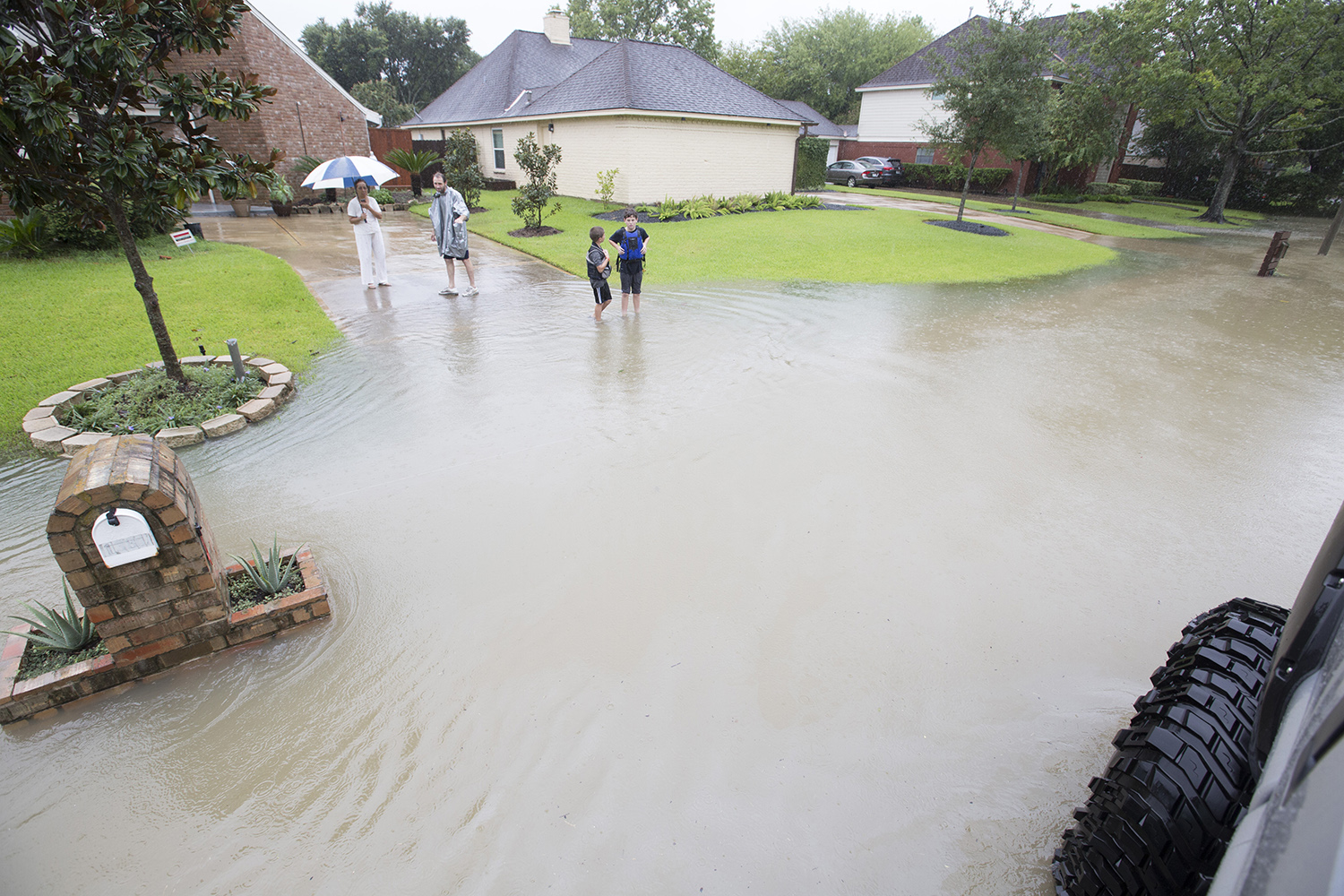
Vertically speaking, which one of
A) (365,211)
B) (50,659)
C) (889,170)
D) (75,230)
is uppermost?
(889,170)

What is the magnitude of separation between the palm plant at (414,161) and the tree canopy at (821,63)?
33.5 meters

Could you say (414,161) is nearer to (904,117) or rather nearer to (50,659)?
(50,659)

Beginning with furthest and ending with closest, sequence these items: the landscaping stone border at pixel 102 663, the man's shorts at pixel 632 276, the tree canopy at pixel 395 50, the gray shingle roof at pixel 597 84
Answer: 1. the tree canopy at pixel 395 50
2. the gray shingle roof at pixel 597 84
3. the man's shorts at pixel 632 276
4. the landscaping stone border at pixel 102 663

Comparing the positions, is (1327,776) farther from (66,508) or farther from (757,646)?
(66,508)

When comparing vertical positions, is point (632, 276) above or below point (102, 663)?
above

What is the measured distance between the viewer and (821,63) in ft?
164

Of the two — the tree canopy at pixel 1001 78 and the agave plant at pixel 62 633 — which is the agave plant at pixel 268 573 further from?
the tree canopy at pixel 1001 78

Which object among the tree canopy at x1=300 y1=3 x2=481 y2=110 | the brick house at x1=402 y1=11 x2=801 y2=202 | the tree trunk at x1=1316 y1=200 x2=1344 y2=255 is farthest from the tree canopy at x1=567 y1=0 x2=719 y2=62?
the tree trunk at x1=1316 y1=200 x2=1344 y2=255

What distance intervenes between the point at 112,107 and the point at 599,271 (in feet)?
15.0

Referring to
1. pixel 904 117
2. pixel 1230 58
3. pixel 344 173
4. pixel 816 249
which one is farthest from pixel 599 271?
pixel 904 117

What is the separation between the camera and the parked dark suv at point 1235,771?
99 centimetres

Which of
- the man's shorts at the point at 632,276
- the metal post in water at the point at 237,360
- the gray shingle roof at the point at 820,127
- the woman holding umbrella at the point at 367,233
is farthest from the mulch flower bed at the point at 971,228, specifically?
the gray shingle roof at the point at 820,127

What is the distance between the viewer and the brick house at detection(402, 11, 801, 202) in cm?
1933

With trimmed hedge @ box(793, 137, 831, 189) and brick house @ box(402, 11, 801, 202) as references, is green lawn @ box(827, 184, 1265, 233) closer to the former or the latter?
trimmed hedge @ box(793, 137, 831, 189)
